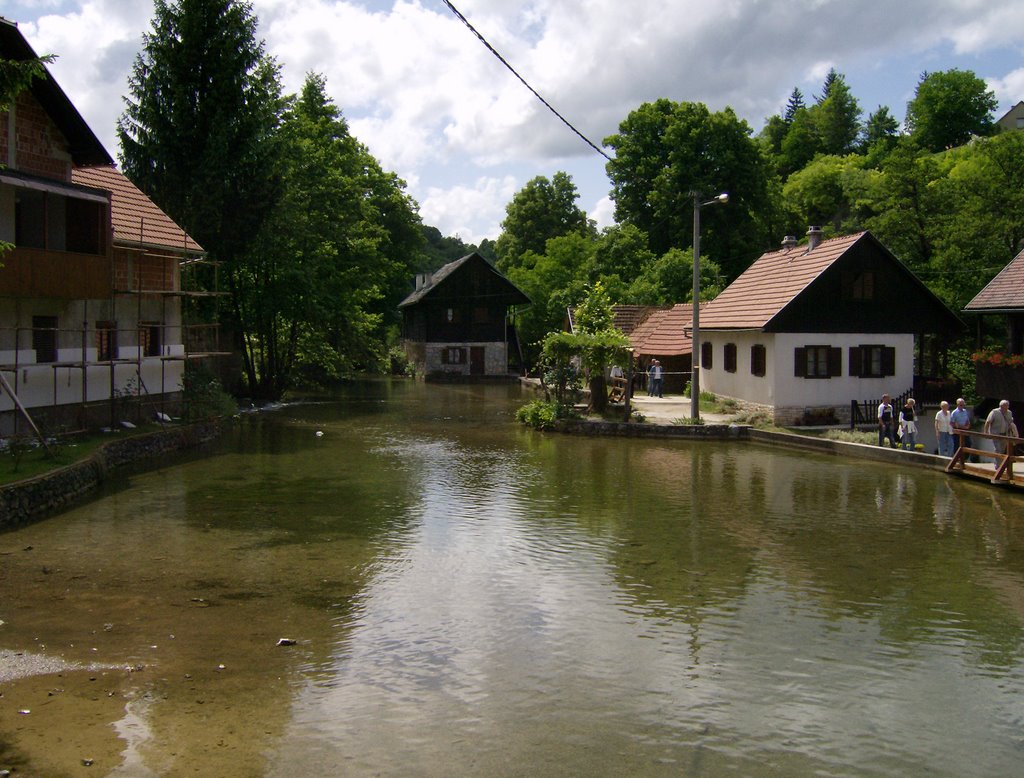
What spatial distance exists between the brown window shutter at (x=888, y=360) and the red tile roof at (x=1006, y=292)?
3.43m

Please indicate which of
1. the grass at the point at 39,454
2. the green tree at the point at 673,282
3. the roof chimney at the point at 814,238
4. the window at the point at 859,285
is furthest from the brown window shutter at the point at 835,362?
the green tree at the point at 673,282

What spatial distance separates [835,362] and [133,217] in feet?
75.9

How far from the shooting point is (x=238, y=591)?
1191 cm

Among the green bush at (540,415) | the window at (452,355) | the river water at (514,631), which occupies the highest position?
the window at (452,355)

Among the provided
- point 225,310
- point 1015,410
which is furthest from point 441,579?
point 225,310

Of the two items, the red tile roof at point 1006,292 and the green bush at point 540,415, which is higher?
the red tile roof at point 1006,292

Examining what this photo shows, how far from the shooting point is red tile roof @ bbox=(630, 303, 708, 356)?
137 feet

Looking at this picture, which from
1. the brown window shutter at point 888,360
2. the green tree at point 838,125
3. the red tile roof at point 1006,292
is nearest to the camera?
the red tile roof at point 1006,292

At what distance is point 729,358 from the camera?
3466 centimetres

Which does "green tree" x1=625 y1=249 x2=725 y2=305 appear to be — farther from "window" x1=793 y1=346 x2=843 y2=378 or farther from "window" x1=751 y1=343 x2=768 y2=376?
"window" x1=793 y1=346 x2=843 y2=378

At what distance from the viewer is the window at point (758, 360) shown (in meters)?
31.0

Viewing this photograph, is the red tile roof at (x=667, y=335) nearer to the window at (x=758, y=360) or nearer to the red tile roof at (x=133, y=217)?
the window at (x=758, y=360)

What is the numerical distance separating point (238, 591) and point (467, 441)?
1663cm

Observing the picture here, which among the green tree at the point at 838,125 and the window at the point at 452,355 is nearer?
the window at the point at 452,355
